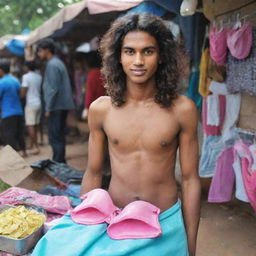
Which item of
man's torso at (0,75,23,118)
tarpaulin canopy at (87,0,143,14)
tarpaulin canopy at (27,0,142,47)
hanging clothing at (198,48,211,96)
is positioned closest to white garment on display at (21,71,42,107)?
man's torso at (0,75,23,118)

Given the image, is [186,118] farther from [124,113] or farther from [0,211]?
[0,211]

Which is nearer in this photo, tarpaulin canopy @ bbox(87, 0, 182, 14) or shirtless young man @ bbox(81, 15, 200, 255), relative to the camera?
shirtless young man @ bbox(81, 15, 200, 255)

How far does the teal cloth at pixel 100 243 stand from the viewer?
1471 mm

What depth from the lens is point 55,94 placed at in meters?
5.74

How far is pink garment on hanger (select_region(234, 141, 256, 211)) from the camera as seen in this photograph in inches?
124

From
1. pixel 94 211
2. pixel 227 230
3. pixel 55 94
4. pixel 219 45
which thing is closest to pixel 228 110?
pixel 219 45

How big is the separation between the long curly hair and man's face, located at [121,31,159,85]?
0.04m

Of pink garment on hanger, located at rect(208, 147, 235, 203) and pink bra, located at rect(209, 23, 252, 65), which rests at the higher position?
pink bra, located at rect(209, 23, 252, 65)

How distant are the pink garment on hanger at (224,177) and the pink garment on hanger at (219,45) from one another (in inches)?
38.9

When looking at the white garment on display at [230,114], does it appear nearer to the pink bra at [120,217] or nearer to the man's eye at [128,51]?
the man's eye at [128,51]

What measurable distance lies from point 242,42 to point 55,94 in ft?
11.3

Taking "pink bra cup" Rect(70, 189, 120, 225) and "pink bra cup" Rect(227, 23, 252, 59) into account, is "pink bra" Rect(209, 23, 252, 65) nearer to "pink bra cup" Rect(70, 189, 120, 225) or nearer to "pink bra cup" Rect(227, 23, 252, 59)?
"pink bra cup" Rect(227, 23, 252, 59)

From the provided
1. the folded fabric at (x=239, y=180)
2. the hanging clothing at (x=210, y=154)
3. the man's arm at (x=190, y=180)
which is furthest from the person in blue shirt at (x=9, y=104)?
the man's arm at (x=190, y=180)

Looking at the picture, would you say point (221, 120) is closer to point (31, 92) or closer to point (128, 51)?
point (128, 51)
